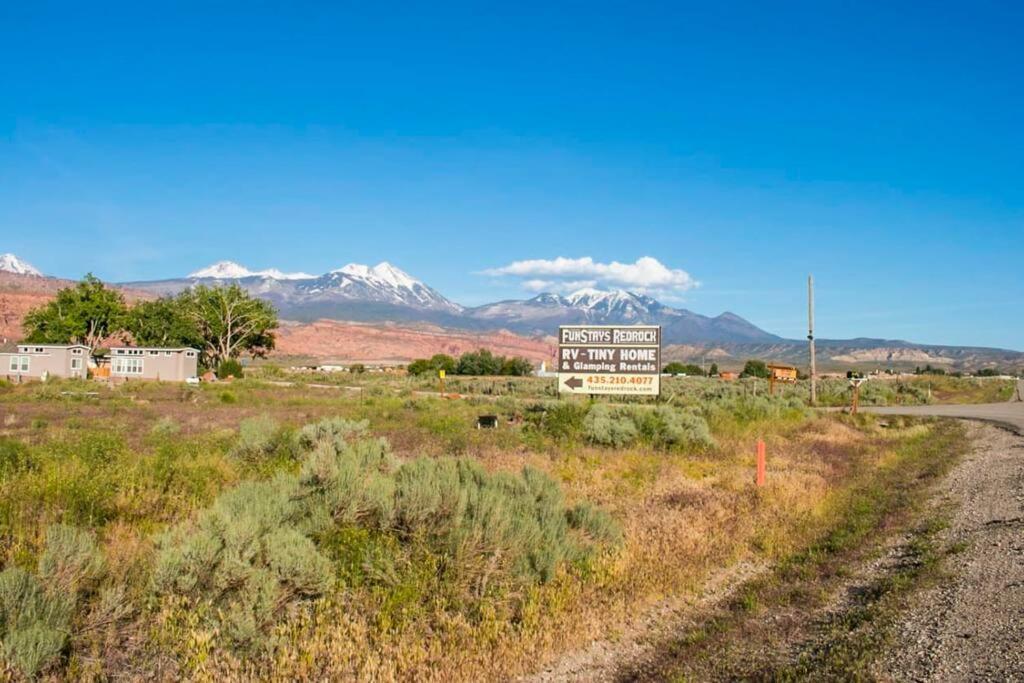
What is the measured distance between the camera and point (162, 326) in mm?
78000

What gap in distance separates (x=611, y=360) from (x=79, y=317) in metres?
64.2

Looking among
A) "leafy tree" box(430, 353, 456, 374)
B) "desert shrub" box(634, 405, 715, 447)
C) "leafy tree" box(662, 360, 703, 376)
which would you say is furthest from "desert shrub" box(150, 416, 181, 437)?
"leafy tree" box(662, 360, 703, 376)

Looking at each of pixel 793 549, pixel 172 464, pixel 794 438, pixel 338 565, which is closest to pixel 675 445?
pixel 794 438

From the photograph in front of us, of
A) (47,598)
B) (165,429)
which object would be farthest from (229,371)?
(47,598)

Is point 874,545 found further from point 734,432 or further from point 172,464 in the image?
point 734,432

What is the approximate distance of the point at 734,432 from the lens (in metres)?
24.5

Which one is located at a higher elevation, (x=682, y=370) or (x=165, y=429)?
(x=165, y=429)

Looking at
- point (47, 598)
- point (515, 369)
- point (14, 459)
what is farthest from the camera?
point (515, 369)

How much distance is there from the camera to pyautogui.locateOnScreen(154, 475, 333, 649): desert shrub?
613 cm

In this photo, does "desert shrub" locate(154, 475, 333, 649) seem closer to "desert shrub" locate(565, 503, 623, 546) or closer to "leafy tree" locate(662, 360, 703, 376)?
"desert shrub" locate(565, 503, 623, 546)

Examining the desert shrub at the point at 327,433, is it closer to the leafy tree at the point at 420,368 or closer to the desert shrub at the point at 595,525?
the desert shrub at the point at 595,525

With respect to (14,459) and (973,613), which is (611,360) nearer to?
(14,459)

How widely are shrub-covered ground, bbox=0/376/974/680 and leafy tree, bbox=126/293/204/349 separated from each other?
68168mm

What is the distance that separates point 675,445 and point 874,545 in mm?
10167
